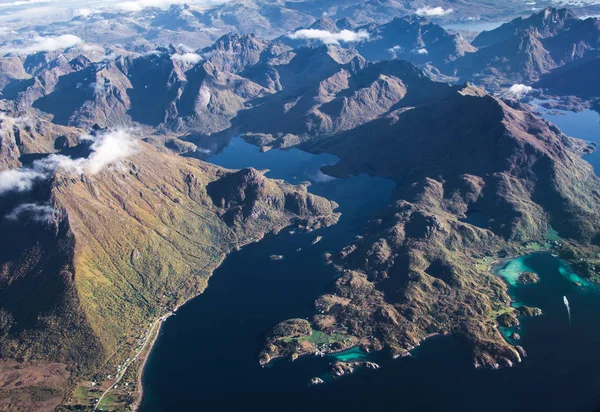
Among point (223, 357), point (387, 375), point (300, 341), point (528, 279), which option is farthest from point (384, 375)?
point (528, 279)

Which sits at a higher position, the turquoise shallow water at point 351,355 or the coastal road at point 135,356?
the turquoise shallow water at point 351,355

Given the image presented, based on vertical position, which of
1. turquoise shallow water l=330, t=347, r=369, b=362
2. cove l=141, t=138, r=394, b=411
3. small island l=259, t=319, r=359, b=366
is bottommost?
cove l=141, t=138, r=394, b=411

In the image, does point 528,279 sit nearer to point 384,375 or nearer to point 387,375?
point 387,375

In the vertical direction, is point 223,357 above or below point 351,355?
below

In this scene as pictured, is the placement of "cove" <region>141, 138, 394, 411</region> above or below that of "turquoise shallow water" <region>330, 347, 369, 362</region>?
below

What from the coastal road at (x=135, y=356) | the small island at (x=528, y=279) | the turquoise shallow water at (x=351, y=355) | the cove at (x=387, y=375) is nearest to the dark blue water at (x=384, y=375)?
the cove at (x=387, y=375)

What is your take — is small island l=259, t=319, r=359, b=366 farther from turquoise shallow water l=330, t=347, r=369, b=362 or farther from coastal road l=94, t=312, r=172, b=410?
coastal road l=94, t=312, r=172, b=410

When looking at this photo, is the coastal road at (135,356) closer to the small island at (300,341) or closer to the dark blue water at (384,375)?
the dark blue water at (384,375)

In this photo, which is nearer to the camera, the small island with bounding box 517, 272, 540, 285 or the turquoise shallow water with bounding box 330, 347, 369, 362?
the turquoise shallow water with bounding box 330, 347, 369, 362

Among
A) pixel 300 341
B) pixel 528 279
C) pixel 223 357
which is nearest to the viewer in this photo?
pixel 223 357

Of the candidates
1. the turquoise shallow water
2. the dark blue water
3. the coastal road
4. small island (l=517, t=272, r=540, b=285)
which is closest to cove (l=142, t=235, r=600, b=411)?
the dark blue water

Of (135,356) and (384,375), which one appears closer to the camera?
(384,375)

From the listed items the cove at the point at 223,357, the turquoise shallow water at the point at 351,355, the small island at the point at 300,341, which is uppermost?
the small island at the point at 300,341
